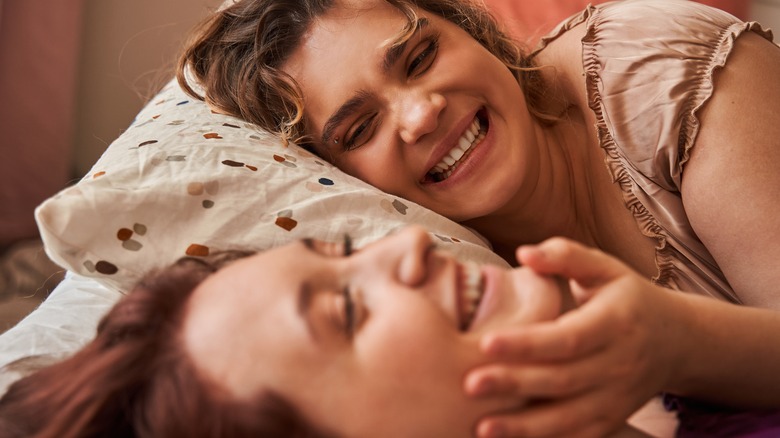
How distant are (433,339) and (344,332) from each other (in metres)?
0.08

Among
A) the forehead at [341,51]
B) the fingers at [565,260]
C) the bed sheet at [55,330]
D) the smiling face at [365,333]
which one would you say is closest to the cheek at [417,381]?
the smiling face at [365,333]

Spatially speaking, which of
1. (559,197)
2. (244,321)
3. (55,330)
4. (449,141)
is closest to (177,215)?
(55,330)

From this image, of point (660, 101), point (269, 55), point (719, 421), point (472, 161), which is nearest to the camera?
point (719, 421)

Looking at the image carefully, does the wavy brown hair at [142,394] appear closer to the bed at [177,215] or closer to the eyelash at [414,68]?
the bed at [177,215]

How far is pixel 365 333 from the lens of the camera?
0.71m

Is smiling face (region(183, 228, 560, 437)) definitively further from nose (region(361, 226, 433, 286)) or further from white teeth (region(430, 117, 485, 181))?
white teeth (region(430, 117, 485, 181))

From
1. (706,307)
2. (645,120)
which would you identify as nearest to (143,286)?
(706,307)

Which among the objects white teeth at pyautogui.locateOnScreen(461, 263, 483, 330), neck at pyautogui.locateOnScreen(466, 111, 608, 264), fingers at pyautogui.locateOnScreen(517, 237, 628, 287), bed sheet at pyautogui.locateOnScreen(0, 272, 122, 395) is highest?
fingers at pyautogui.locateOnScreen(517, 237, 628, 287)

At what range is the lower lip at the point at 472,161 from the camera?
1.28 m

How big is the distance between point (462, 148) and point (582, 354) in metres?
0.63

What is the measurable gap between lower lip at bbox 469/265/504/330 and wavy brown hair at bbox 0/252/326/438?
18 cm

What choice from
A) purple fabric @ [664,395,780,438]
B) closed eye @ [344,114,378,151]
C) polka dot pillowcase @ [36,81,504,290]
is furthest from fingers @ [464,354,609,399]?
closed eye @ [344,114,378,151]

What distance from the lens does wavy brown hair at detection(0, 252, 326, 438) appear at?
0.69m

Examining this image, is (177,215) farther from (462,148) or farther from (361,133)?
(462,148)
